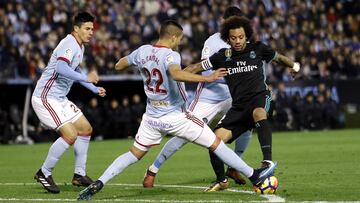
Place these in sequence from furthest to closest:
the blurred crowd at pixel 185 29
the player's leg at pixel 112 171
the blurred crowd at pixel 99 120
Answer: the blurred crowd at pixel 185 29
the blurred crowd at pixel 99 120
the player's leg at pixel 112 171

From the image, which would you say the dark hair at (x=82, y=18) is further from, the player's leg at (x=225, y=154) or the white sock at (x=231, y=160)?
the white sock at (x=231, y=160)

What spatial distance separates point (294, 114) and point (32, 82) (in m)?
9.43

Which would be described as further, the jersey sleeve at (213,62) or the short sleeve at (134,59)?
the jersey sleeve at (213,62)

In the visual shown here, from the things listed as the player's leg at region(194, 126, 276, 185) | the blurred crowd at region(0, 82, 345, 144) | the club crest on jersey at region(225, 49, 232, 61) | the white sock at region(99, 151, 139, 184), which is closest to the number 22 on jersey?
the player's leg at region(194, 126, 276, 185)

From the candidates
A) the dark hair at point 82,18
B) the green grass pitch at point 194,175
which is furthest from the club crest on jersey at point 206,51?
the green grass pitch at point 194,175

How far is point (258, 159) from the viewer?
1870 cm

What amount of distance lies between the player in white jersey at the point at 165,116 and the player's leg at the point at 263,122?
654 millimetres

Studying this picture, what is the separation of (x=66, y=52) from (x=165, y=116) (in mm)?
2127

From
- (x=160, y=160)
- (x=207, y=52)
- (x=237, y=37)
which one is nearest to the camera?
(x=237, y=37)

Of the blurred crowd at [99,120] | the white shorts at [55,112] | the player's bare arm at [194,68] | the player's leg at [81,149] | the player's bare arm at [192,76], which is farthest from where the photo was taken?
the blurred crowd at [99,120]

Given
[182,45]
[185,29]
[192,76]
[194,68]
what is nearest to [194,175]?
[194,68]

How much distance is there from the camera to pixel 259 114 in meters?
12.6

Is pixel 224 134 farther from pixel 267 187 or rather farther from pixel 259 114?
pixel 267 187

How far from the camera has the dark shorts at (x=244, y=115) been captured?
41.6 feet
